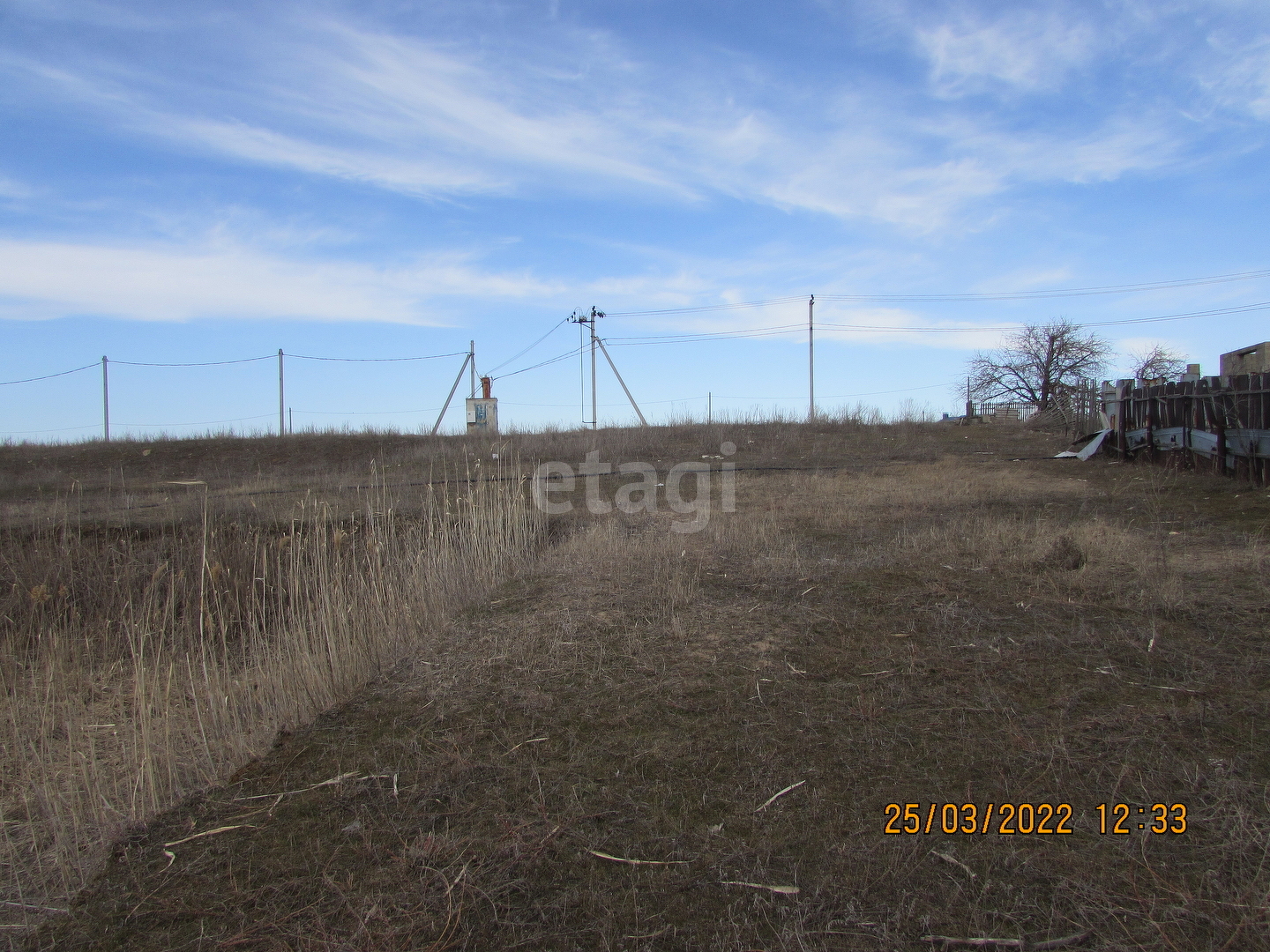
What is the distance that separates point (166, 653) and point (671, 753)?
4351mm

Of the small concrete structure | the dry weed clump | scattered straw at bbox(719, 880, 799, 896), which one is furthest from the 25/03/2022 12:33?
the small concrete structure

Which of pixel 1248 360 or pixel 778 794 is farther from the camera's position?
pixel 1248 360

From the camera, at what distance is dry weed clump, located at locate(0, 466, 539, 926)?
9.57 ft

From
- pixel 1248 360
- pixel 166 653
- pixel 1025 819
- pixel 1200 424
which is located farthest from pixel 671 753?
pixel 1248 360

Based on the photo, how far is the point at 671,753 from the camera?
295 centimetres

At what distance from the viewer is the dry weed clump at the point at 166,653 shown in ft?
9.57

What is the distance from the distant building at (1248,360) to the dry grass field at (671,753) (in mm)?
6440

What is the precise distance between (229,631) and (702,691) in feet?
15.0

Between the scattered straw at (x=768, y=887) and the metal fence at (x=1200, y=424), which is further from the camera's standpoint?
the metal fence at (x=1200, y=424)

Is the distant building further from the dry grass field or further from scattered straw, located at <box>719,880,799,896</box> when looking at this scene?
scattered straw, located at <box>719,880,799,896</box>

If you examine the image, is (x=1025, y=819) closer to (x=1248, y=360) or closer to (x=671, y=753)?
(x=671, y=753)

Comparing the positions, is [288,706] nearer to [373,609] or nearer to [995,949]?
[373,609]

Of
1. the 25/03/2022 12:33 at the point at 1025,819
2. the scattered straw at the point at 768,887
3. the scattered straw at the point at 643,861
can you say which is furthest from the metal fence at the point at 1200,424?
the scattered straw at the point at 643,861

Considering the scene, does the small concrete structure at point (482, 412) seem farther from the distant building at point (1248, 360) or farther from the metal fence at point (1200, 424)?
the distant building at point (1248, 360)
